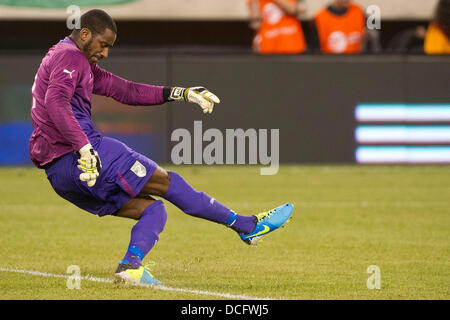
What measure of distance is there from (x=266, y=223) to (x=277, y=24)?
368 inches

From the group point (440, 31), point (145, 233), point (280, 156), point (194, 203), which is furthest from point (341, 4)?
point (145, 233)

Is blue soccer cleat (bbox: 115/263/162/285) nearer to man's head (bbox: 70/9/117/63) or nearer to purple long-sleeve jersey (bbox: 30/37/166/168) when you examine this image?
purple long-sleeve jersey (bbox: 30/37/166/168)

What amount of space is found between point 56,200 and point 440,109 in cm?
639

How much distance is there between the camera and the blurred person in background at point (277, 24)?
1599cm

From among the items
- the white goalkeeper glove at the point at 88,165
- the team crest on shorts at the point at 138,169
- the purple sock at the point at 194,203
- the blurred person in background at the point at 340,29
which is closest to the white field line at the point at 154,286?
the purple sock at the point at 194,203

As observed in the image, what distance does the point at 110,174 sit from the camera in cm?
652

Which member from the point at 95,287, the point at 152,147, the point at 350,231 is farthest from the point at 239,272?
the point at 152,147

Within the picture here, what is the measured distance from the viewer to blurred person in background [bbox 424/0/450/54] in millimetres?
16172

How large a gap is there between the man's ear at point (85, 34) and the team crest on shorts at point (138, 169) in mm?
875

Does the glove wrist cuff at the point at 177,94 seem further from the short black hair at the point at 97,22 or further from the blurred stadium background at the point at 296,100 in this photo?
the blurred stadium background at the point at 296,100

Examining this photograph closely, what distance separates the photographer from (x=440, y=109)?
1556cm

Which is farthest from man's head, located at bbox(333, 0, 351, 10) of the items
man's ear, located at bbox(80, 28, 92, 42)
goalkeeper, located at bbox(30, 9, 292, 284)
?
A: man's ear, located at bbox(80, 28, 92, 42)

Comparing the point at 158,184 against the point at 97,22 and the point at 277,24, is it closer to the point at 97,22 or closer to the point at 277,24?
the point at 97,22
